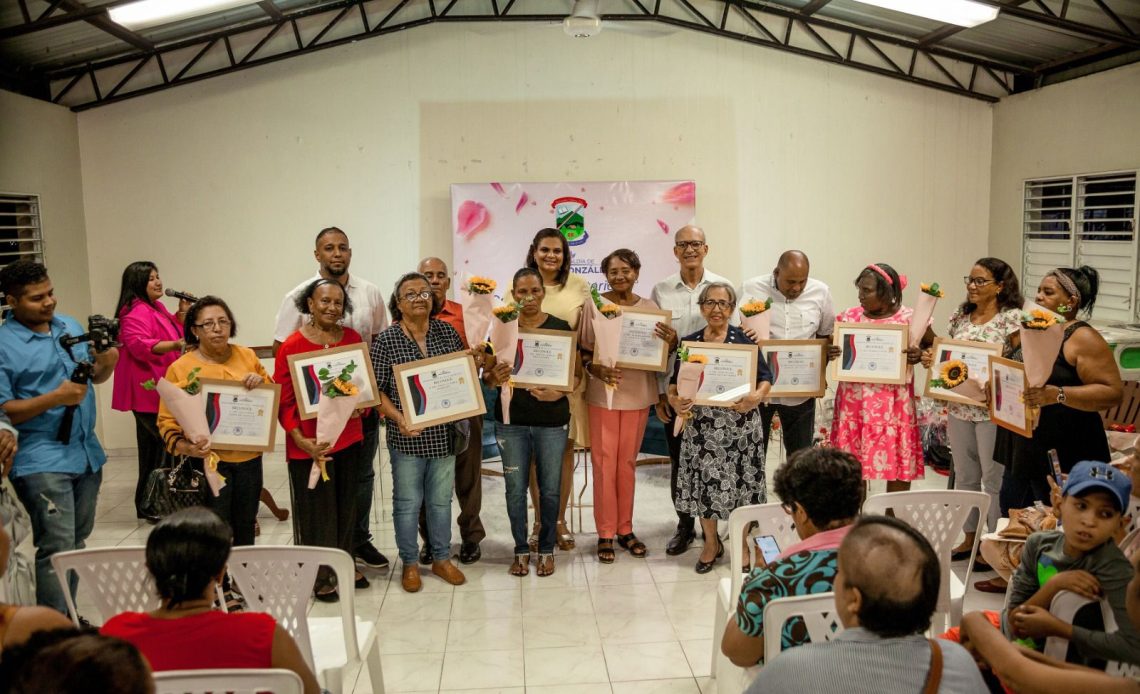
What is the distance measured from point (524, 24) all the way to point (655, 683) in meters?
5.86

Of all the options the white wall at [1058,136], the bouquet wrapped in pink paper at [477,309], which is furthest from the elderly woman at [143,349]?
the white wall at [1058,136]

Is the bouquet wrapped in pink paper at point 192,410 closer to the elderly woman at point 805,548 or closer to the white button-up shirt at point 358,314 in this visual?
the white button-up shirt at point 358,314

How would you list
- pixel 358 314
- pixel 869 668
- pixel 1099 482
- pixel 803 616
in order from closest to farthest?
pixel 869 668, pixel 803 616, pixel 1099 482, pixel 358 314

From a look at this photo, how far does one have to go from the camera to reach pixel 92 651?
128cm

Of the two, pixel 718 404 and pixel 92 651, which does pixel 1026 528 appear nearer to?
pixel 718 404

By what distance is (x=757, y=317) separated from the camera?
4.43 meters

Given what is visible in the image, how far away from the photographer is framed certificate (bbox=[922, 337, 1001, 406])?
407cm

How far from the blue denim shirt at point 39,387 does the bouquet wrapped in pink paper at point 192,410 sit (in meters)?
0.33

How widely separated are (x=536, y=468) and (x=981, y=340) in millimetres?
2339

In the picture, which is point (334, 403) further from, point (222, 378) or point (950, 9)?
point (950, 9)

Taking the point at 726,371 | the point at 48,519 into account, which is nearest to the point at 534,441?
the point at 726,371

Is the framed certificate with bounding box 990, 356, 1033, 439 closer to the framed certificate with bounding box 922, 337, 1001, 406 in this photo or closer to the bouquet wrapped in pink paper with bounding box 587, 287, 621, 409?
the framed certificate with bounding box 922, 337, 1001, 406

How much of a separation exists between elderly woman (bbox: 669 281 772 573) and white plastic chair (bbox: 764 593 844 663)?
2095mm

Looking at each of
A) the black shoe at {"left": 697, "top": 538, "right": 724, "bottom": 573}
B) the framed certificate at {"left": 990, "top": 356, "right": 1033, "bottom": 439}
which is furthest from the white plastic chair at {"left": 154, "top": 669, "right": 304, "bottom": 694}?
the framed certificate at {"left": 990, "top": 356, "right": 1033, "bottom": 439}
